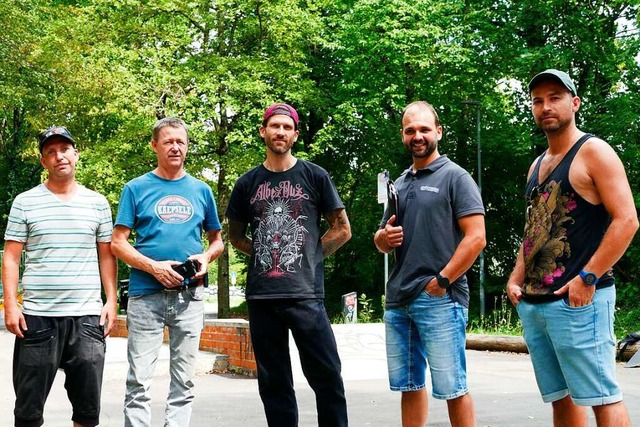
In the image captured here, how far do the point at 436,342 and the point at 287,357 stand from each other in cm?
95

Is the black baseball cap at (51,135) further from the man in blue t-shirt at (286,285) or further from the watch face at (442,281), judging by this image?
the watch face at (442,281)

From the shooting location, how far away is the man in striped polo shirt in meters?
4.64

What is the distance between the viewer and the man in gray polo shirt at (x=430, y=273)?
14.2 feet

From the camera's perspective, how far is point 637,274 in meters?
22.8

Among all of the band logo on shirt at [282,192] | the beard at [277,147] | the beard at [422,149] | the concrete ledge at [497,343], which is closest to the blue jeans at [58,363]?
the band logo on shirt at [282,192]

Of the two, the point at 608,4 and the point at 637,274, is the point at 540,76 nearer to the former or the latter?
the point at 637,274

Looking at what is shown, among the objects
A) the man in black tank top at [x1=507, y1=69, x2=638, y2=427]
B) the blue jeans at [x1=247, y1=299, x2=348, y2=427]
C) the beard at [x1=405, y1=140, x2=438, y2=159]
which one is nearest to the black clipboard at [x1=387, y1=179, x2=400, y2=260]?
the beard at [x1=405, y1=140, x2=438, y2=159]

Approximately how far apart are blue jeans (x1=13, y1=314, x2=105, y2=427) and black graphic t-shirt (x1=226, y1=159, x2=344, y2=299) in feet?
3.29

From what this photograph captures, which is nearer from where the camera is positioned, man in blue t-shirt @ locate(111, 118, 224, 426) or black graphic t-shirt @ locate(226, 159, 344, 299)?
black graphic t-shirt @ locate(226, 159, 344, 299)

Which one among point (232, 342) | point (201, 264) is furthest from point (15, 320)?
point (232, 342)

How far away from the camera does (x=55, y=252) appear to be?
4680 millimetres

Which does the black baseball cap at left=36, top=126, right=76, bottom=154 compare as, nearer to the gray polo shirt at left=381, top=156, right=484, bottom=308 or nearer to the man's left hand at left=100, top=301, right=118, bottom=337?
the man's left hand at left=100, top=301, right=118, bottom=337

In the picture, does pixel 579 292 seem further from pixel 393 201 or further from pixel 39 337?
pixel 39 337

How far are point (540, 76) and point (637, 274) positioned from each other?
20.7m
